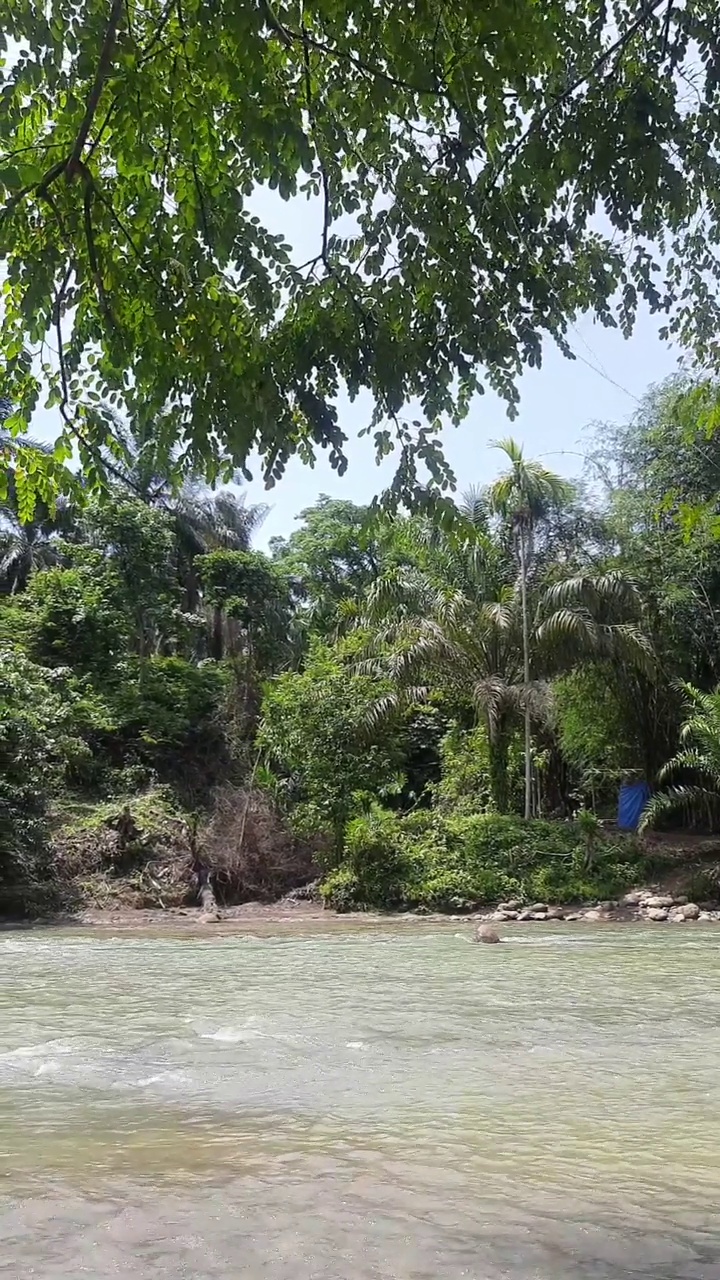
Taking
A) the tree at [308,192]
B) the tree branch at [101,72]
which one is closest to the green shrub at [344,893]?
the tree at [308,192]

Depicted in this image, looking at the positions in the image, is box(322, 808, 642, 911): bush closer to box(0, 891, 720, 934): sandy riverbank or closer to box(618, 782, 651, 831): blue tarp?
box(0, 891, 720, 934): sandy riverbank

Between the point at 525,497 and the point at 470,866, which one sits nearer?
the point at 470,866

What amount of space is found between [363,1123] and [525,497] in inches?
648

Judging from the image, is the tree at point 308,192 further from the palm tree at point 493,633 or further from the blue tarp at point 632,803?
the blue tarp at point 632,803

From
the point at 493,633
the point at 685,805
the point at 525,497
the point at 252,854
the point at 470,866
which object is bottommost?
the point at 470,866

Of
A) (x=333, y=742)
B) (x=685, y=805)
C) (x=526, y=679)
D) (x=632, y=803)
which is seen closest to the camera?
(x=526, y=679)

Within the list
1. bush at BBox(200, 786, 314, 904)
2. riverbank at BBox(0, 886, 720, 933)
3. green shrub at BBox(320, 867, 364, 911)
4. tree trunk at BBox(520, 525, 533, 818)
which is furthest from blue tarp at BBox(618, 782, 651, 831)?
bush at BBox(200, 786, 314, 904)

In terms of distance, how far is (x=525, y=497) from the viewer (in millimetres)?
20375

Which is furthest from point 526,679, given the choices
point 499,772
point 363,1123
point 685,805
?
point 363,1123

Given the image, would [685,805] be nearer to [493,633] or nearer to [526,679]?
[526,679]

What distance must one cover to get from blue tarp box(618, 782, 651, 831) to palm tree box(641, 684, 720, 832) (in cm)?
40

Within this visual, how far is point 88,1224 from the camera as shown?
3.40 meters

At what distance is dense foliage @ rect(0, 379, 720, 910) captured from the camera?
18250 mm

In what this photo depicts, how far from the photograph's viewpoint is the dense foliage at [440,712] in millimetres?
18250
